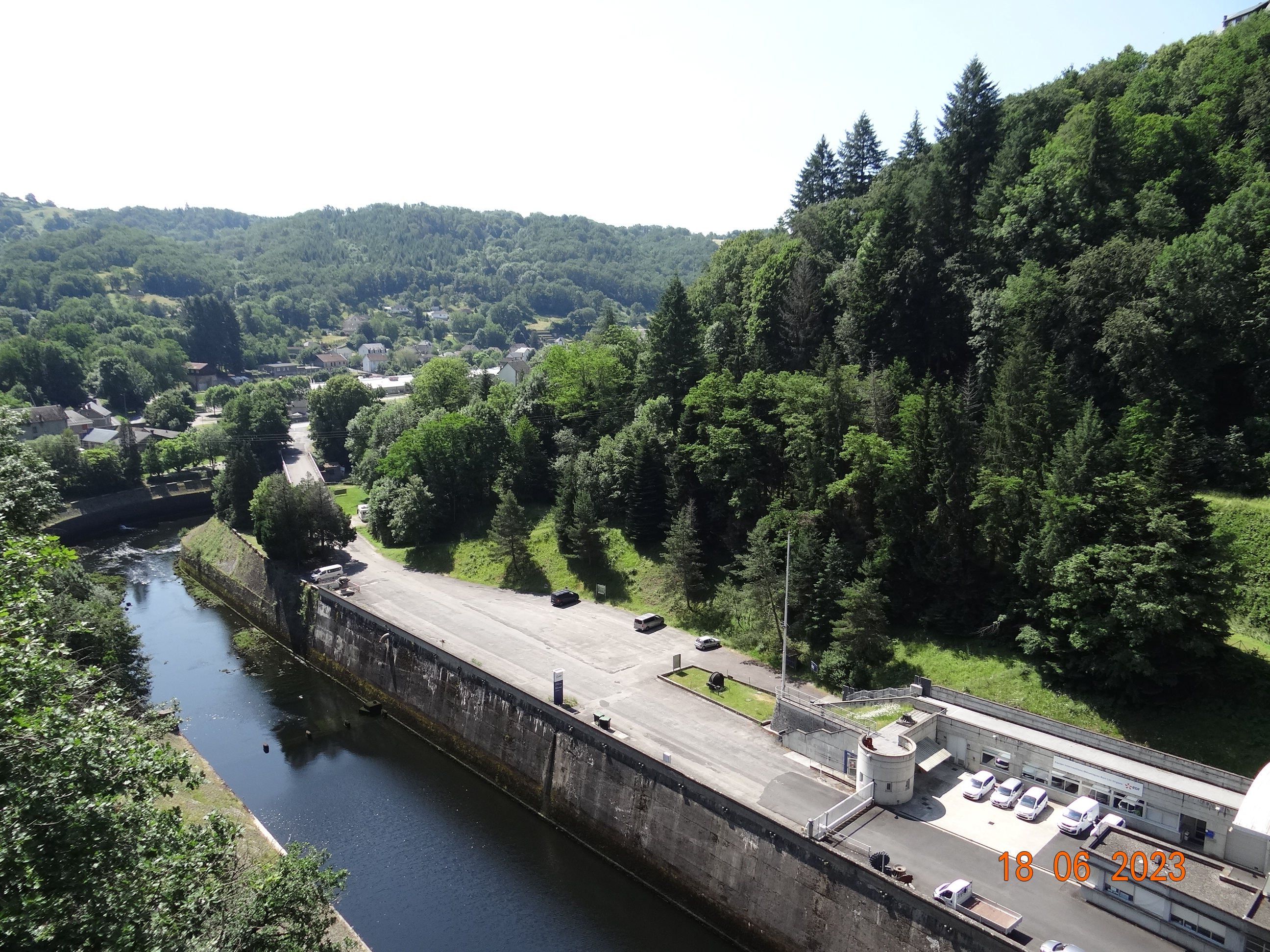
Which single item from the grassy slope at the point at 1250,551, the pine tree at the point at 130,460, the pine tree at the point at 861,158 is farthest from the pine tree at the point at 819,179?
the pine tree at the point at 130,460

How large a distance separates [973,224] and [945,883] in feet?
127

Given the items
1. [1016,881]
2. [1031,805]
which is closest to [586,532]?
[1031,805]

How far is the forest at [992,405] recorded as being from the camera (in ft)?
101

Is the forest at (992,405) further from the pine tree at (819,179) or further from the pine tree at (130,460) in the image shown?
the pine tree at (130,460)

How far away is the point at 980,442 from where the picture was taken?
120 ft

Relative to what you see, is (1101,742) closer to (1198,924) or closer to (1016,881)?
(1016,881)

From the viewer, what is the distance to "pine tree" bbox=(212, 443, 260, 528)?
2594 inches

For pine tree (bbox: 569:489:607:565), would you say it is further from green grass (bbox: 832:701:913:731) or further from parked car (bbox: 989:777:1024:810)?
parked car (bbox: 989:777:1024:810)

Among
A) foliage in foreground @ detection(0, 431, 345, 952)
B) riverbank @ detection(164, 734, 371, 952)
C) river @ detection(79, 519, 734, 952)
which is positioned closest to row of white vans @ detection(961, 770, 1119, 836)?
river @ detection(79, 519, 734, 952)

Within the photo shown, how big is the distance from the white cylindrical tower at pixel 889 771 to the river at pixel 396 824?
7.66 metres

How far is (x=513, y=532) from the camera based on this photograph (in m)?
52.3

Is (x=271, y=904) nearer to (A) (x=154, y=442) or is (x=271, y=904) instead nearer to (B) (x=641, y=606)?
(B) (x=641, y=606)

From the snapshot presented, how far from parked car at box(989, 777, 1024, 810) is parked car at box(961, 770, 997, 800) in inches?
9.7

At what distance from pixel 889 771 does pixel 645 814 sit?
9662 mm
